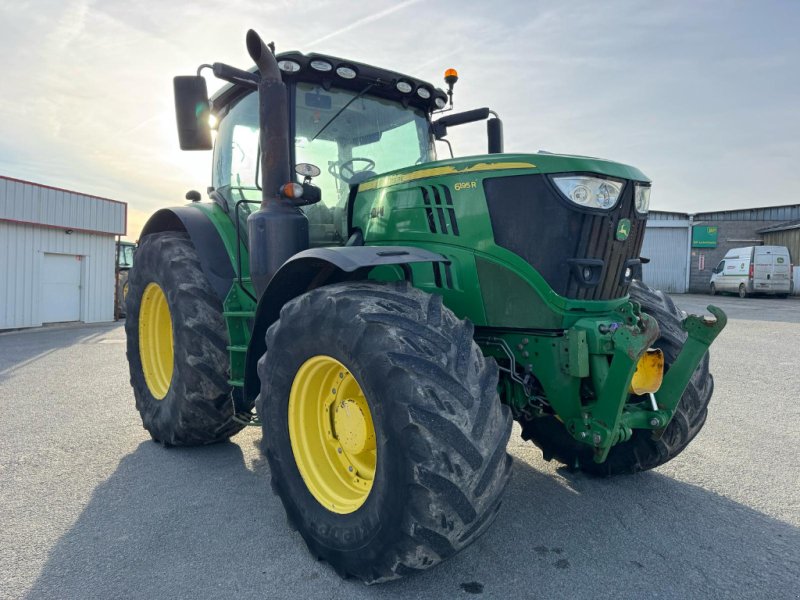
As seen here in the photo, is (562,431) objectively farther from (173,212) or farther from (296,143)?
(173,212)

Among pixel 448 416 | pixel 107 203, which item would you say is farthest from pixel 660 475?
pixel 107 203

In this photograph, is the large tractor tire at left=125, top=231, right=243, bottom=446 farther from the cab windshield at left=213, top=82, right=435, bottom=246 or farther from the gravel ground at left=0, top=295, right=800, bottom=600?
the cab windshield at left=213, top=82, right=435, bottom=246

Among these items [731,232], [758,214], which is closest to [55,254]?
[731,232]

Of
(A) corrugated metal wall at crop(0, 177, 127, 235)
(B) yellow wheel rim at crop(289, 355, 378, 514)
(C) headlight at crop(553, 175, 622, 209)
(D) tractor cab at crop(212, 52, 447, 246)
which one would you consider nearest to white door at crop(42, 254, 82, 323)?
(A) corrugated metal wall at crop(0, 177, 127, 235)

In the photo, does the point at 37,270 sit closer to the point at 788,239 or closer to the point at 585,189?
the point at 585,189

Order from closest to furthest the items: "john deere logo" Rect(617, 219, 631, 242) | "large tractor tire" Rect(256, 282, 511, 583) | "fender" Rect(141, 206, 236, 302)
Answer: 1. "large tractor tire" Rect(256, 282, 511, 583)
2. "john deere logo" Rect(617, 219, 631, 242)
3. "fender" Rect(141, 206, 236, 302)

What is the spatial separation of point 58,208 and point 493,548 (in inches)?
639

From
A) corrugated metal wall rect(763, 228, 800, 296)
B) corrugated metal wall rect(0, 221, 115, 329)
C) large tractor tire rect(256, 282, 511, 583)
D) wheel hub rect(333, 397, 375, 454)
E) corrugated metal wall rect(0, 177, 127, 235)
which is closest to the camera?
large tractor tire rect(256, 282, 511, 583)

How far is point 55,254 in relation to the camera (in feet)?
51.9

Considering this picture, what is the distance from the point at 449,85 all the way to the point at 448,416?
275 centimetres

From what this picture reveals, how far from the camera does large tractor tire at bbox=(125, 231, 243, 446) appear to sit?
3.91 metres

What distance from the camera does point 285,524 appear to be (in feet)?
10.0

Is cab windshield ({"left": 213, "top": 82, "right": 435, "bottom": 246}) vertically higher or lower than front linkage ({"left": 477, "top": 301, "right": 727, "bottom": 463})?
higher

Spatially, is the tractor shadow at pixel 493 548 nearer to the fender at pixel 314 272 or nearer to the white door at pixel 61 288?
the fender at pixel 314 272
